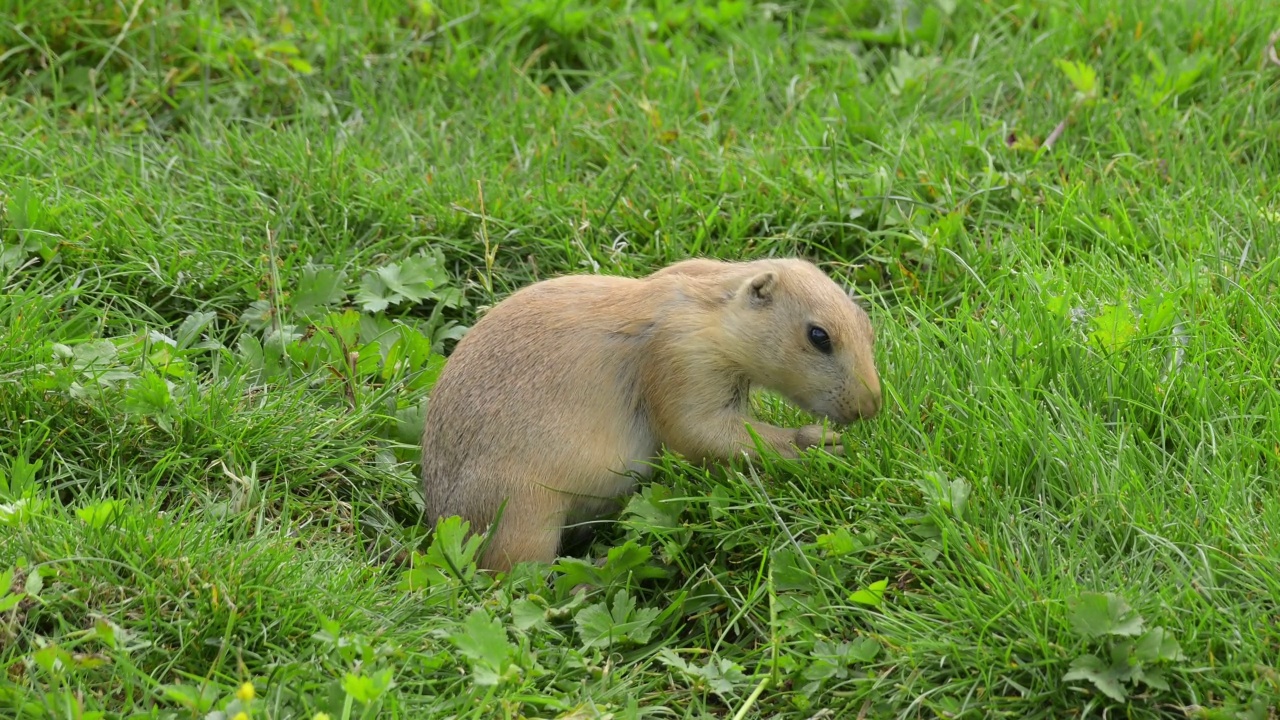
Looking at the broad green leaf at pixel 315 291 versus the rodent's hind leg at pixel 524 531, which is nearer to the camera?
the rodent's hind leg at pixel 524 531

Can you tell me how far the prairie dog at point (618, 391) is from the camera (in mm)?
4219

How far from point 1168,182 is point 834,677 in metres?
2.91

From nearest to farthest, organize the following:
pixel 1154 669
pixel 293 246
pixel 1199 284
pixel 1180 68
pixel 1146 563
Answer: pixel 1154 669 < pixel 1146 563 < pixel 1199 284 < pixel 293 246 < pixel 1180 68

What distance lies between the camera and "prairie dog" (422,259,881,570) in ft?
13.8

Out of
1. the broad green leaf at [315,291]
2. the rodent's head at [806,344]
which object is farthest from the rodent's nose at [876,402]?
the broad green leaf at [315,291]

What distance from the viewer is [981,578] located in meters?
3.61

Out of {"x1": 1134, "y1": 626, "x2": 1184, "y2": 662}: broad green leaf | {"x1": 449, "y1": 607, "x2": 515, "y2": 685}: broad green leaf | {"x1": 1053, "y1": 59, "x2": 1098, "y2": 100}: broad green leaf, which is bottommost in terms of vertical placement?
{"x1": 449, "y1": 607, "x2": 515, "y2": 685}: broad green leaf

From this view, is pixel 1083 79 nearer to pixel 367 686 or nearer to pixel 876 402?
pixel 876 402

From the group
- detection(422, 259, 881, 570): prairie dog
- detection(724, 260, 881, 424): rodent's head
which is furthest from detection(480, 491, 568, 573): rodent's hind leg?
detection(724, 260, 881, 424): rodent's head

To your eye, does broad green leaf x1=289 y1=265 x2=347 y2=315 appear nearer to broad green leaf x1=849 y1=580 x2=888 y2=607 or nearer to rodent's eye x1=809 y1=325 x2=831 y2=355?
rodent's eye x1=809 y1=325 x2=831 y2=355

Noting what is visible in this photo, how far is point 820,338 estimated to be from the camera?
13.9 feet

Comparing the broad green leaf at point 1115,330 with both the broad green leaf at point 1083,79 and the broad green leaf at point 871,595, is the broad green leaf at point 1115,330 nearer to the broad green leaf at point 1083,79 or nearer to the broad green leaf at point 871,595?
the broad green leaf at point 871,595

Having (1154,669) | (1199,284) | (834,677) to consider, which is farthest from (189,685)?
(1199,284)

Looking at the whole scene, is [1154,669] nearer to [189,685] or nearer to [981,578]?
[981,578]
